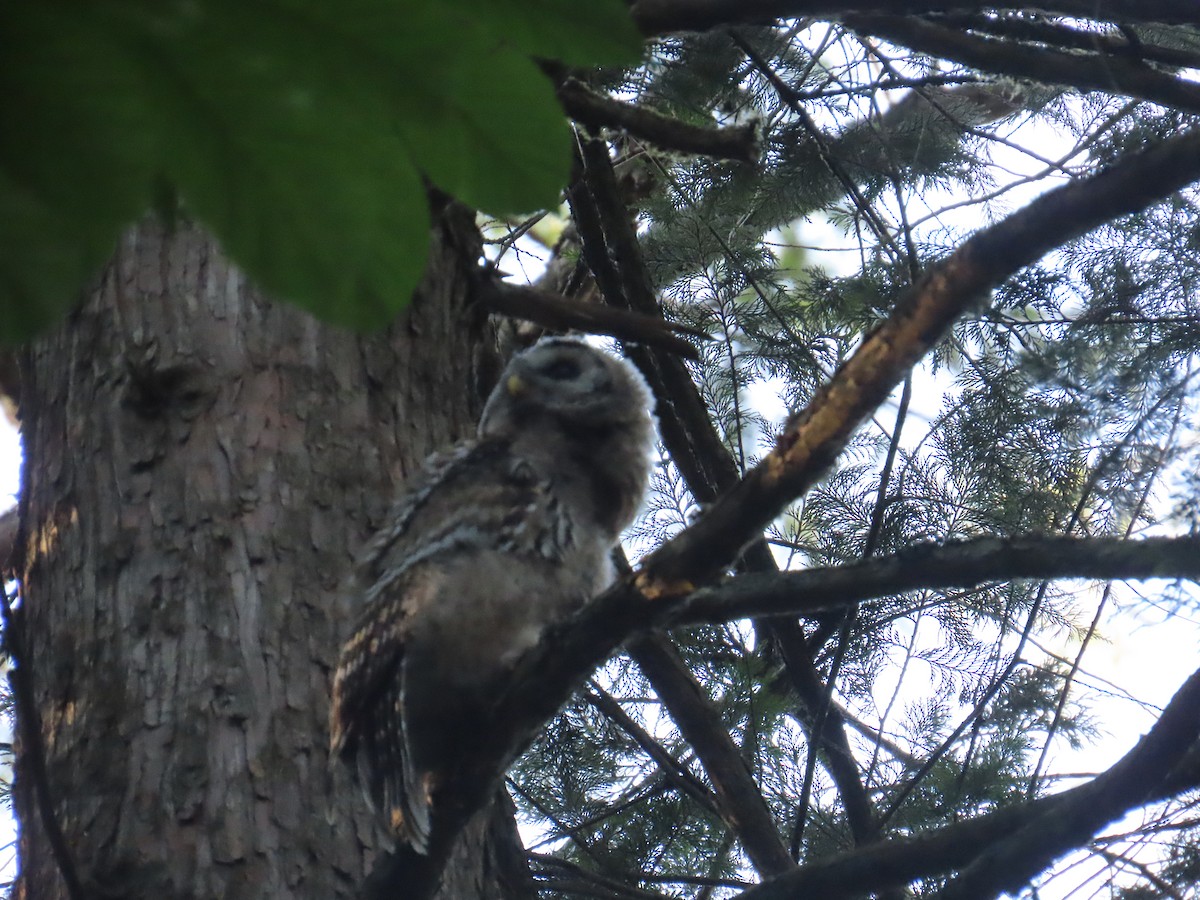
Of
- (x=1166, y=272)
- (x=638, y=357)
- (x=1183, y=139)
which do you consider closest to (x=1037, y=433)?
(x=1166, y=272)

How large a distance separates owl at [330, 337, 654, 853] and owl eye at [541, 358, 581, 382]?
0.49ft

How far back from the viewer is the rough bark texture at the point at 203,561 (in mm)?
1990

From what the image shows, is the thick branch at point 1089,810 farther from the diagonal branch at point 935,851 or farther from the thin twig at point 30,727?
the thin twig at point 30,727

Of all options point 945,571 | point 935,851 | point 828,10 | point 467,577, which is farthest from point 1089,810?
point 828,10

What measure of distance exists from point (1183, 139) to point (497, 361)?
97.8 inches

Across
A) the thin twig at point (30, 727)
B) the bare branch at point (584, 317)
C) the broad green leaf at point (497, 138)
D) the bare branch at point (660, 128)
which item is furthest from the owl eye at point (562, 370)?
the broad green leaf at point (497, 138)

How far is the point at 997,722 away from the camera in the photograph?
3.17 meters

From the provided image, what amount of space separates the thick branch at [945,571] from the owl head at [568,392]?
1373 millimetres

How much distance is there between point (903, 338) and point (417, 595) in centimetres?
133

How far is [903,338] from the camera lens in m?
1.44

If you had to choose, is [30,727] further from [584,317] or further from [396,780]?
[584,317]

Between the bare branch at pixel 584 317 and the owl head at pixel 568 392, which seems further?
the owl head at pixel 568 392

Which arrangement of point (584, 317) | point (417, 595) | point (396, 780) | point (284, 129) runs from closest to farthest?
point (284, 129) < point (396, 780) < point (417, 595) < point (584, 317)

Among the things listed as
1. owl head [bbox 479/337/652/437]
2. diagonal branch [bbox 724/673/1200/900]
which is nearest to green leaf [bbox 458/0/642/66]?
diagonal branch [bbox 724/673/1200/900]
